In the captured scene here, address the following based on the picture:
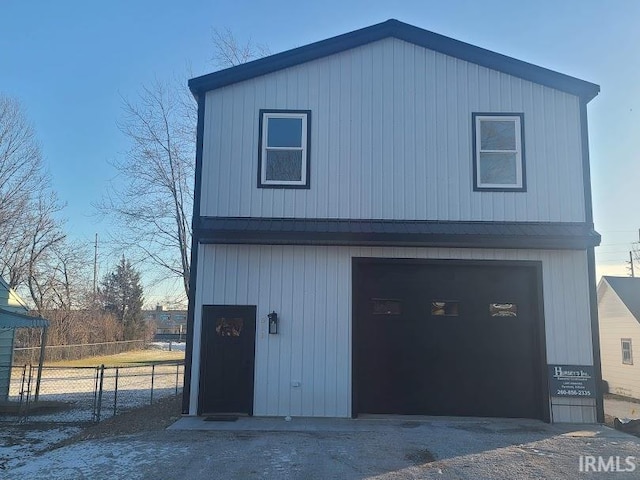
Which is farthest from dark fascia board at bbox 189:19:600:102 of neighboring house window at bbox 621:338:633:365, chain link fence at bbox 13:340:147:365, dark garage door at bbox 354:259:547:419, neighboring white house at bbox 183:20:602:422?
neighboring house window at bbox 621:338:633:365

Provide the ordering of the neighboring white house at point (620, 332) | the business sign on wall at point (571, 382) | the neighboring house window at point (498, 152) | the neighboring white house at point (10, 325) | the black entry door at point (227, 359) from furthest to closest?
the neighboring white house at point (620, 332), the neighboring white house at point (10, 325), the neighboring house window at point (498, 152), the black entry door at point (227, 359), the business sign on wall at point (571, 382)

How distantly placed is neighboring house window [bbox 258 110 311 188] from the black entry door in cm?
247

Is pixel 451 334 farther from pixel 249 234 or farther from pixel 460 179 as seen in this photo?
pixel 249 234

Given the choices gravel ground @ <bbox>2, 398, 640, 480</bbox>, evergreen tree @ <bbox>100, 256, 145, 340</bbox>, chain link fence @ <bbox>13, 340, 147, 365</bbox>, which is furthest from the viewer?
evergreen tree @ <bbox>100, 256, 145, 340</bbox>

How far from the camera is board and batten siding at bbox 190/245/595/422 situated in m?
9.15

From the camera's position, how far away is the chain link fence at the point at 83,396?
1030 centimetres

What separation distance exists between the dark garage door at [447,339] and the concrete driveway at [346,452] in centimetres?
67

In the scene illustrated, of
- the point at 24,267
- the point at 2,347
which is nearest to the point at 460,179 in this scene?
the point at 2,347

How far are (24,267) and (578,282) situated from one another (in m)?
29.7

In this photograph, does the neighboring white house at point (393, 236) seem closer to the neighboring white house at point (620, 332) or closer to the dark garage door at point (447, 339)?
the dark garage door at point (447, 339)

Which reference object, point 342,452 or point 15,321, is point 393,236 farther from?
point 15,321

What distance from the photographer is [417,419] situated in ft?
29.7

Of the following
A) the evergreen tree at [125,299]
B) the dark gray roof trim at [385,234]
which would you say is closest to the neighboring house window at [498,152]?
the dark gray roof trim at [385,234]

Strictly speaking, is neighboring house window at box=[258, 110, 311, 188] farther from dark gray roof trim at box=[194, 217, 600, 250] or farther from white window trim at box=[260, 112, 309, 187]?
dark gray roof trim at box=[194, 217, 600, 250]
